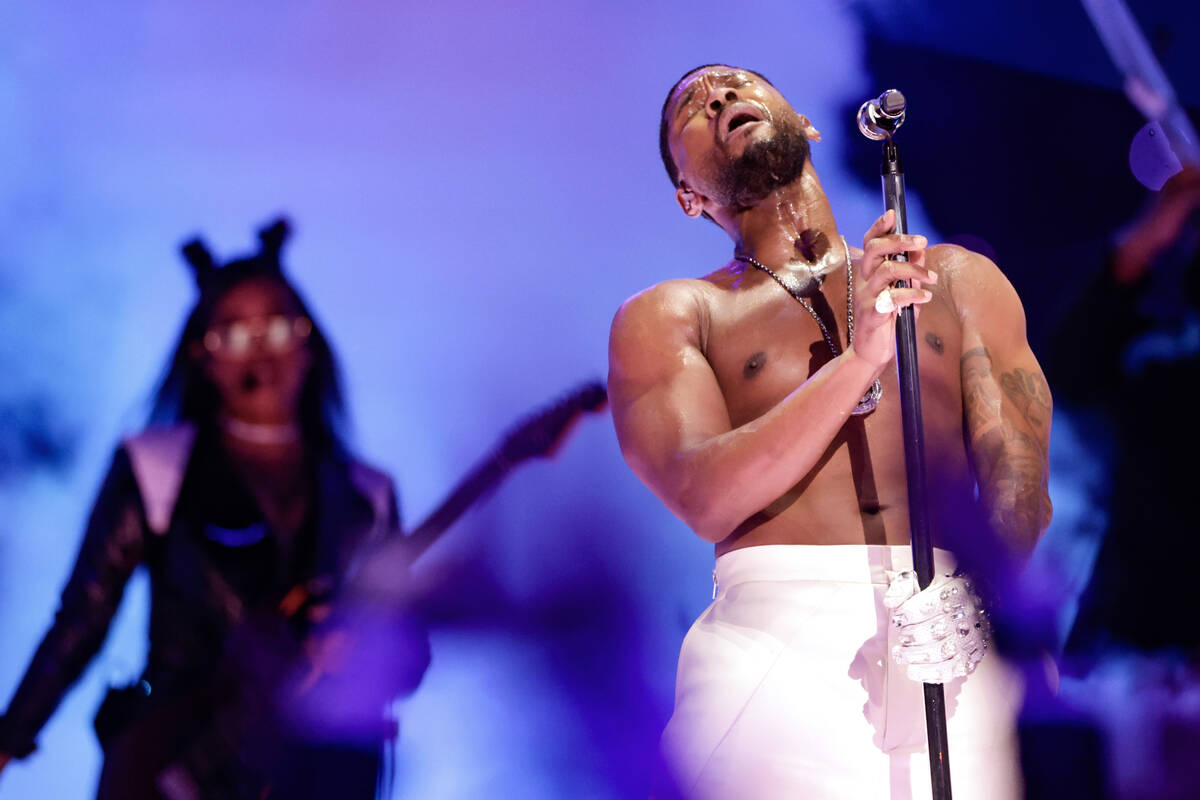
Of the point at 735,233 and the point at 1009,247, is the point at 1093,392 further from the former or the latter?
the point at 735,233

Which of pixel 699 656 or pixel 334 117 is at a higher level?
pixel 334 117

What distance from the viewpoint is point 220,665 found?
241 cm

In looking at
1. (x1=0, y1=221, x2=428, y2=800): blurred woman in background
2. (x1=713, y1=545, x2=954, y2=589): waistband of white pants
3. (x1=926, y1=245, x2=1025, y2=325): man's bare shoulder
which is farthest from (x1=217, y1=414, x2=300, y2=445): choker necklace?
(x1=926, y1=245, x2=1025, y2=325): man's bare shoulder

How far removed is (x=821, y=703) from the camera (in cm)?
159

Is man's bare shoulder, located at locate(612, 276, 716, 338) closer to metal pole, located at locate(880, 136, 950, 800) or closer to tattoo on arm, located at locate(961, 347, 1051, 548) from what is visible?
tattoo on arm, located at locate(961, 347, 1051, 548)

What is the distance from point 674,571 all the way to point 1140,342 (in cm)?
139

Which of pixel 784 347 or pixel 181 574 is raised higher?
pixel 784 347

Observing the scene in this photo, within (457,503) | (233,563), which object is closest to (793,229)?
(457,503)

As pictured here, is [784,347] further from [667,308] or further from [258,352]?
[258,352]

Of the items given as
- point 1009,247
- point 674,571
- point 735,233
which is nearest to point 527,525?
point 674,571

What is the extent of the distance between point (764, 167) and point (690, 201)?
24 centimetres

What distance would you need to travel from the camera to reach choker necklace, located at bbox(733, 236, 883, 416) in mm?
1749

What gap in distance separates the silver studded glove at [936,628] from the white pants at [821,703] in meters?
0.22

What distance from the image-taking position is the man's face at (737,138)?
2.15 m
